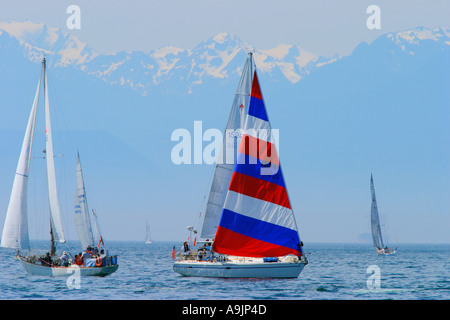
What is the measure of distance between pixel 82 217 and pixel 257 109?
21.6 metres

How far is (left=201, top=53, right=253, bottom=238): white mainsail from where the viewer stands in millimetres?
53188

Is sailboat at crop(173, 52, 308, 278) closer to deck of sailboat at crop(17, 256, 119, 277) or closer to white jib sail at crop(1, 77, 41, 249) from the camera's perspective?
deck of sailboat at crop(17, 256, 119, 277)

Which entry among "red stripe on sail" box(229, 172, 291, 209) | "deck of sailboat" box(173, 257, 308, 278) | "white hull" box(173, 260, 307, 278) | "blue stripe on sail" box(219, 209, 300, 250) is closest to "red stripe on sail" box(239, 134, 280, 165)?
"red stripe on sail" box(229, 172, 291, 209)

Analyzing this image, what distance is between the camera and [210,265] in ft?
158

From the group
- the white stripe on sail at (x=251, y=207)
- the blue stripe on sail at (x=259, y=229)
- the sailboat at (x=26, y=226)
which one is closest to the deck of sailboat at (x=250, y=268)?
the blue stripe on sail at (x=259, y=229)

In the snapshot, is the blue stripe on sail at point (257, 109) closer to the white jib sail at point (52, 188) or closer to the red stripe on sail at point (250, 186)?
the red stripe on sail at point (250, 186)

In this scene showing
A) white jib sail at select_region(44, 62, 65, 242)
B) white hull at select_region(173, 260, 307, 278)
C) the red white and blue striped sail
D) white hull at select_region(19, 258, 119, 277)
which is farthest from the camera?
white jib sail at select_region(44, 62, 65, 242)

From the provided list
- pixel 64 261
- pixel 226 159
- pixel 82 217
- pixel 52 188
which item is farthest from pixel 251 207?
pixel 82 217

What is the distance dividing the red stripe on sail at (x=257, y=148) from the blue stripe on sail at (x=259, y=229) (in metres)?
4.17

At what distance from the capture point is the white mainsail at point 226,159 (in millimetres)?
53188

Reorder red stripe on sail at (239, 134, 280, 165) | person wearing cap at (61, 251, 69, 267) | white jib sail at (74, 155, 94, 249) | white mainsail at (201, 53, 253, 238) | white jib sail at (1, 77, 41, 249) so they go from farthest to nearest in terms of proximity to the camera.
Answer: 1. white jib sail at (74, 155, 94, 249)
2. white mainsail at (201, 53, 253, 238)
3. white jib sail at (1, 77, 41, 249)
4. person wearing cap at (61, 251, 69, 267)
5. red stripe on sail at (239, 134, 280, 165)
